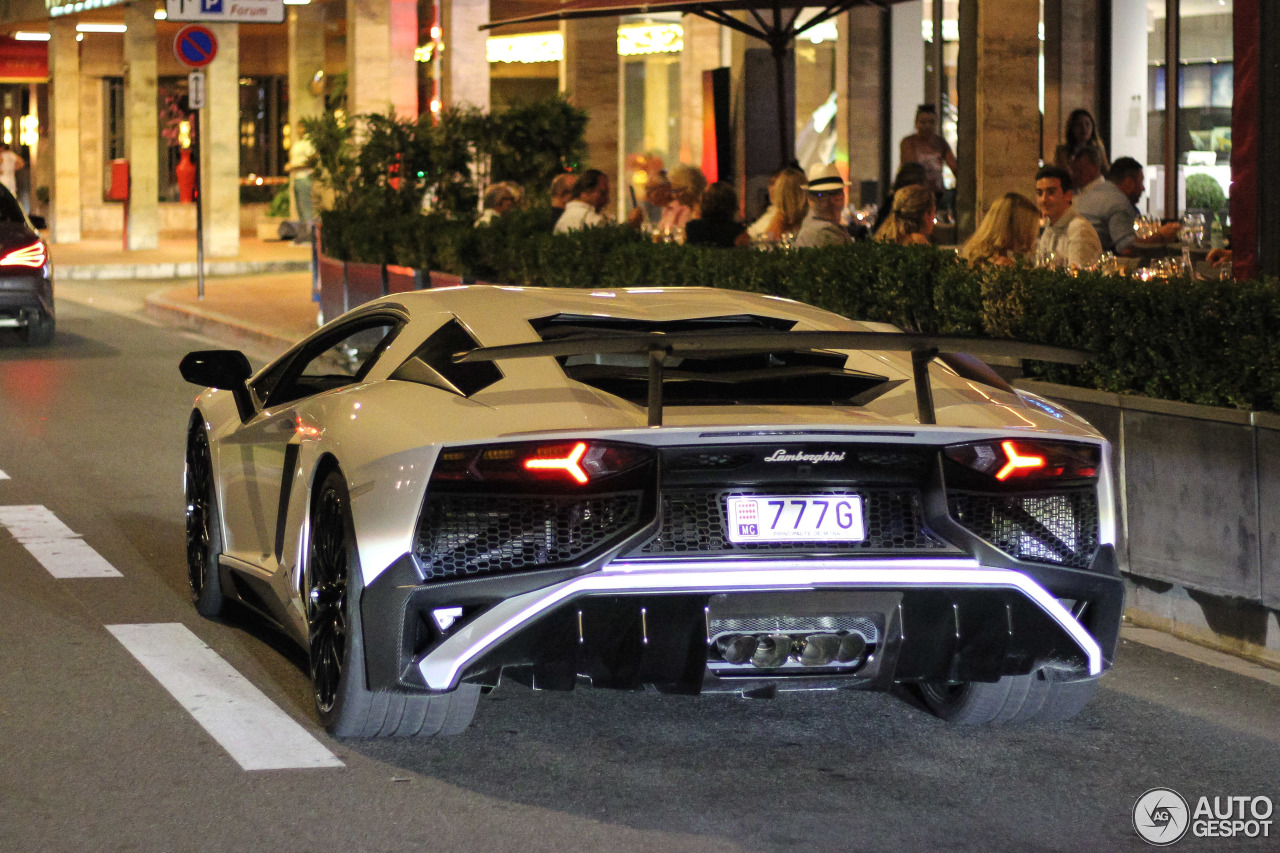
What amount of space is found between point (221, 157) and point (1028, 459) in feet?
105

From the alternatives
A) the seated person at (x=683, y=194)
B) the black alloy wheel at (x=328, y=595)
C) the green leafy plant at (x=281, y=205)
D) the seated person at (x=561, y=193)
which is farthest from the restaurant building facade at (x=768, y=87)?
the black alloy wheel at (x=328, y=595)

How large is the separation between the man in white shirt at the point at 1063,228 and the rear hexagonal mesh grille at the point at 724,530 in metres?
5.50

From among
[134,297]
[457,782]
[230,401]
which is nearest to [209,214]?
[134,297]

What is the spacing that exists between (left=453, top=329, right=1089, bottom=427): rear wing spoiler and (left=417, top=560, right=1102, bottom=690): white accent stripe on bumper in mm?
380

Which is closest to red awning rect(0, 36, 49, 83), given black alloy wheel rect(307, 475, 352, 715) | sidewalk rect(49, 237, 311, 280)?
sidewalk rect(49, 237, 311, 280)

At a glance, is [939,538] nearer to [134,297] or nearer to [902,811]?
[902,811]

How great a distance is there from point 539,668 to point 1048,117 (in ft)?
60.6

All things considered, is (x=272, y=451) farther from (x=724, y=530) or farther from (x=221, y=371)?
(x=724, y=530)

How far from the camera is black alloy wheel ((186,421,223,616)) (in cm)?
726

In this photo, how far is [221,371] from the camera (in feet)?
22.9

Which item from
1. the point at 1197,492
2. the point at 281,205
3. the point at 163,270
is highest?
the point at 281,205

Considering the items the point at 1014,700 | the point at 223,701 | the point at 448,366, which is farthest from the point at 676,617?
the point at 223,701

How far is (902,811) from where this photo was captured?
16.6ft

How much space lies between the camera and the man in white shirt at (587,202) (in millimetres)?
16016
